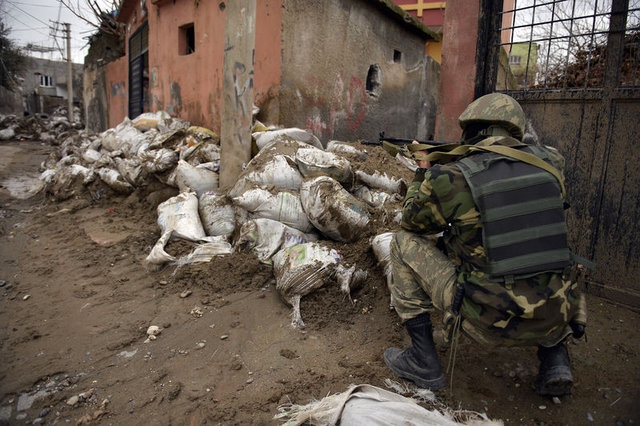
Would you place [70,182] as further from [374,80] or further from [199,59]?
[374,80]

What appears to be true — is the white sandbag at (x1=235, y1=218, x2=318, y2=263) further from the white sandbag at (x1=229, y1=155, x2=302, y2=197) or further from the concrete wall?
the concrete wall

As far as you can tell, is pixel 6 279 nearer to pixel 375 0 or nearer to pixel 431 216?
pixel 431 216

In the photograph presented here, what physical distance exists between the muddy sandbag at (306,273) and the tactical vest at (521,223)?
1077mm

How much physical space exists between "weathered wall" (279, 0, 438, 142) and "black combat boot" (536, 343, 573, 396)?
3741mm

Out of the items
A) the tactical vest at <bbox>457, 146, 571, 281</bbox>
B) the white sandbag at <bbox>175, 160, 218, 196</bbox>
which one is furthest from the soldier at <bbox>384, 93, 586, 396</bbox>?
the white sandbag at <bbox>175, 160, 218, 196</bbox>

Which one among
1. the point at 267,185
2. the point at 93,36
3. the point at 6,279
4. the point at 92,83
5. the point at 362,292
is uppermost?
the point at 93,36

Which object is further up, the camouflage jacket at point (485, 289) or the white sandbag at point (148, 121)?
the white sandbag at point (148, 121)

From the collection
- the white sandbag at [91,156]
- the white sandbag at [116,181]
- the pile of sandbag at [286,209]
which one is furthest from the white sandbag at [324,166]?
the white sandbag at [91,156]

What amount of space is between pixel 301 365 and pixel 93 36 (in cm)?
1319

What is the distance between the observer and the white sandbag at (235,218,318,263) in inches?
110

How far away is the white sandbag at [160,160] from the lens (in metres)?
4.21

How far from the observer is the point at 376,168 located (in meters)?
3.36

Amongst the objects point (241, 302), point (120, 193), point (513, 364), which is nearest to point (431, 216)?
point (513, 364)

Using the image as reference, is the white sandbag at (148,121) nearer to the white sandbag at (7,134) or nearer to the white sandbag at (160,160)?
the white sandbag at (160,160)
